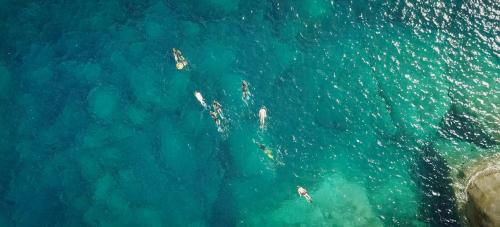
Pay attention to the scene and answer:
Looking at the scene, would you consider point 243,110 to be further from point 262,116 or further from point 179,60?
point 179,60

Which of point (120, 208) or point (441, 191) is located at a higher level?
point (441, 191)

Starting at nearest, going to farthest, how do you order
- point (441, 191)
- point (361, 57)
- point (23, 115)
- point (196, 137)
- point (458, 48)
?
point (441, 191) → point (458, 48) → point (361, 57) → point (196, 137) → point (23, 115)

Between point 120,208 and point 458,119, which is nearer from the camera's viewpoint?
point 458,119

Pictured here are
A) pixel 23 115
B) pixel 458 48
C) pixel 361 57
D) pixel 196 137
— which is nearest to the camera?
pixel 458 48

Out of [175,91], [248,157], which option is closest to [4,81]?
[175,91]

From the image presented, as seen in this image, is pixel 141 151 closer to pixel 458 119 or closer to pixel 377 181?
pixel 377 181

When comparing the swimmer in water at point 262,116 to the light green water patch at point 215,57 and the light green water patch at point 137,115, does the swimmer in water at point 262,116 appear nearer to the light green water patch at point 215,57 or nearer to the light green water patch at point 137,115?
the light green water patch at point 215,57

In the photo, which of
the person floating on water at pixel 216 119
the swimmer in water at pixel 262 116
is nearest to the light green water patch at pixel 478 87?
the swimmer in water at pixel 262 116

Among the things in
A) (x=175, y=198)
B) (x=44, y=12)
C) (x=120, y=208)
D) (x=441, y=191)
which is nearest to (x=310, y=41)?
(x=441, y=191)
